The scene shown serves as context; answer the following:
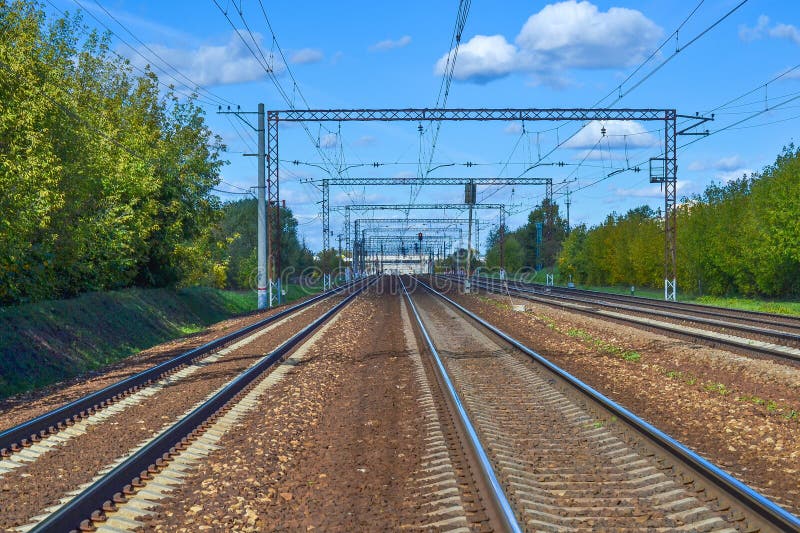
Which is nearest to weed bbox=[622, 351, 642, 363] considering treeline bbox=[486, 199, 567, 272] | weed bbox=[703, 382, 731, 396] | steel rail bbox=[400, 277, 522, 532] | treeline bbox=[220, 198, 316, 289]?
weed bbox=[703, 382, 731, 396]

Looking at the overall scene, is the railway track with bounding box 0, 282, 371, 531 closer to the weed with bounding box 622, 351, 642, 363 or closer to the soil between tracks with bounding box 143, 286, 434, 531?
the soil between tracks with bounding box 143, 286, 434, 531

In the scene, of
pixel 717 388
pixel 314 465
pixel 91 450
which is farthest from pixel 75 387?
pixel 717 388

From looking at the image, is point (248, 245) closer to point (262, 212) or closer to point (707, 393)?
point (262, 212)

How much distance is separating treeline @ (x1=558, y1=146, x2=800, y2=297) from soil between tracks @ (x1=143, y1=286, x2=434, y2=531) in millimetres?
30783

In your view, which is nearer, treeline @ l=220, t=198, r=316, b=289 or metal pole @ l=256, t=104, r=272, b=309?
metal pole @ l=256, t=104, r=272, b=309

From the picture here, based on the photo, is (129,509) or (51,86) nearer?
(129,509)

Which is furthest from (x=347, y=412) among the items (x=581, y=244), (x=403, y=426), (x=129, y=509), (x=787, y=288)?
(x=581, y=244)

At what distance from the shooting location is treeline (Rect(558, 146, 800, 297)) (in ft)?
126

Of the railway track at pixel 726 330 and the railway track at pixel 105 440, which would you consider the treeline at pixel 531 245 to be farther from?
the railway track at pixel 105 440

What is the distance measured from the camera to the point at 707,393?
1246cm

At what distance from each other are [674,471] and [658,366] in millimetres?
8939

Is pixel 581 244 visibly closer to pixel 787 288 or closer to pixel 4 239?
pixel 787 288

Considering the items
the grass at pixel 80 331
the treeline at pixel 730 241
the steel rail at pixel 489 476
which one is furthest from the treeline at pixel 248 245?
the steel rail at pixel 489 476

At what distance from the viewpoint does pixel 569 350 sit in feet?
63.4
